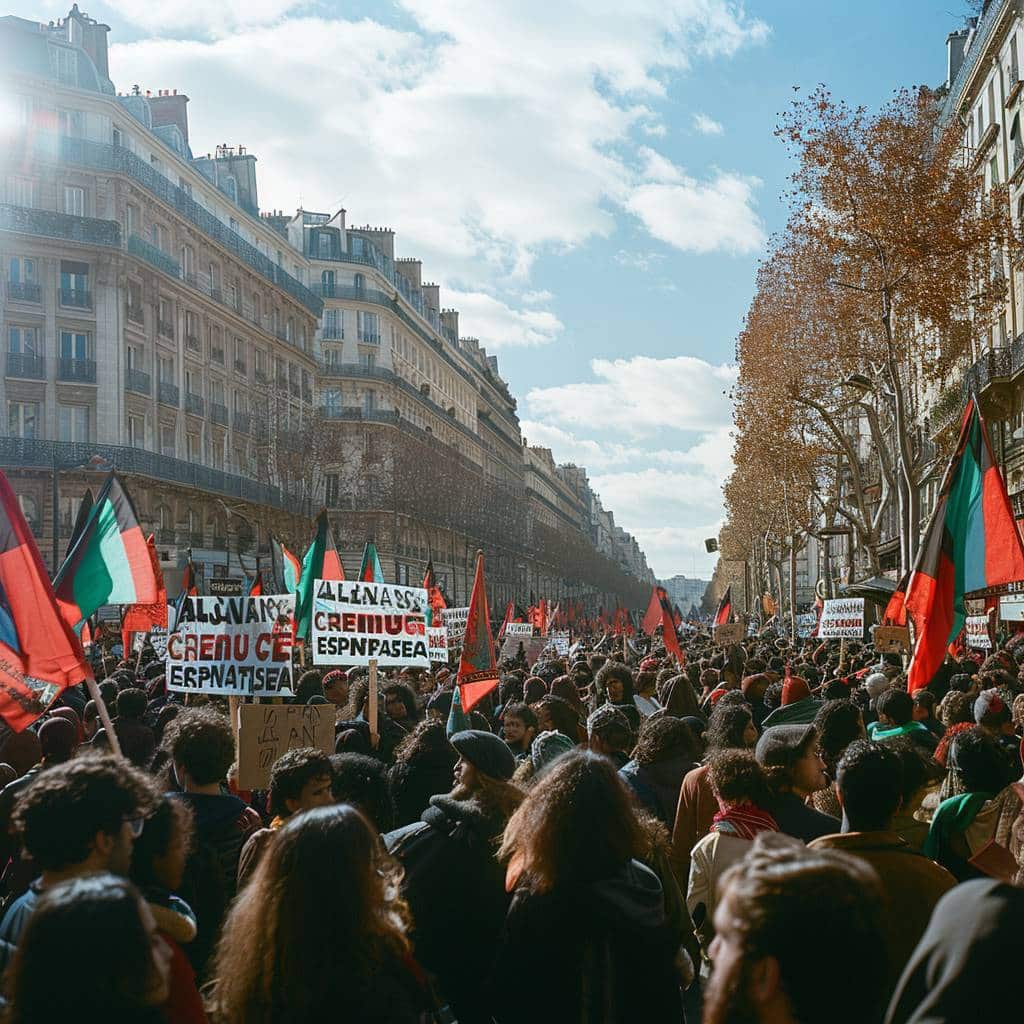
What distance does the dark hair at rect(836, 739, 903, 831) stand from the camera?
3.82m

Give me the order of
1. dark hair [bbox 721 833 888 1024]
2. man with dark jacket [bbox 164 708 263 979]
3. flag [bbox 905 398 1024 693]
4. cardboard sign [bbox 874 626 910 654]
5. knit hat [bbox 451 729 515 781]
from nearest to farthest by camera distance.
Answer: dark hair [bbox 721 833 888 1024]
man with dark jacket [bbox 164 708 263 979]
knit hat [bbox 451 729 515 781]
flag [bbox 905 398 1024 693]
cardboard sign [bbox 874 626 910 654]

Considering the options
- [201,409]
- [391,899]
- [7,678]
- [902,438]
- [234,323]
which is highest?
[234,323]

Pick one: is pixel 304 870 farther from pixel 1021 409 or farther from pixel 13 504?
pixel 1021 409

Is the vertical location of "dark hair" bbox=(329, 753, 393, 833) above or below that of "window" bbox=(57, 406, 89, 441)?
below

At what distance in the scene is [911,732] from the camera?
690 centimetres

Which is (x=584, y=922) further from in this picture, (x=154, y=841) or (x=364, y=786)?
(x=364, y=786)

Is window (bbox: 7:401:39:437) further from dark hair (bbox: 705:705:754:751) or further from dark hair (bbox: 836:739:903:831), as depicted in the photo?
dark hair (bbox: 836:739:903:831)

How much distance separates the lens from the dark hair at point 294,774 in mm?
4465

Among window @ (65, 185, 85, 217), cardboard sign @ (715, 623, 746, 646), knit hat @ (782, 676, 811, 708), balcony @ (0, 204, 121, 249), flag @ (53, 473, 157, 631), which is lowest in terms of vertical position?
knit hat @ (782, 676, 811, 708)

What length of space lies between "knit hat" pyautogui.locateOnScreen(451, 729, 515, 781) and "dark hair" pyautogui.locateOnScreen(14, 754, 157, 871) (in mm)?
1384

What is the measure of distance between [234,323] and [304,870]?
163 ft

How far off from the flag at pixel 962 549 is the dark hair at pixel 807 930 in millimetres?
6170

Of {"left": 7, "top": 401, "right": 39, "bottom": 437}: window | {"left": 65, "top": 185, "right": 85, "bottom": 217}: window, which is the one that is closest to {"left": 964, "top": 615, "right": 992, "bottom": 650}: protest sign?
{"left": 7, "top": 401, "right": 39, "bottom": 437}: window

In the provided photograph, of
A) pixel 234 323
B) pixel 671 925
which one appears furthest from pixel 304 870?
pixel 234 323
